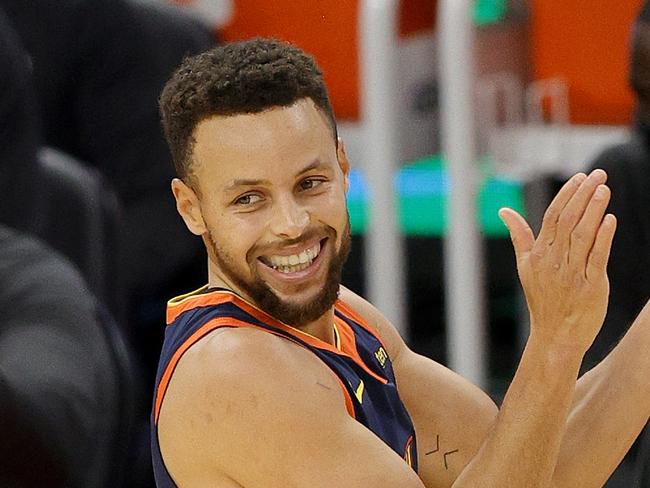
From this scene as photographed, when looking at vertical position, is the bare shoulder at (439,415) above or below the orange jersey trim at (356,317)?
below

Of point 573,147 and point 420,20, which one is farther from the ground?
point 420,20

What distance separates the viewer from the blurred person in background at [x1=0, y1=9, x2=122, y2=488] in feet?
7.52

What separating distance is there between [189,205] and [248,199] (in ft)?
0.28

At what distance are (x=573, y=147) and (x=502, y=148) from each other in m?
0.14

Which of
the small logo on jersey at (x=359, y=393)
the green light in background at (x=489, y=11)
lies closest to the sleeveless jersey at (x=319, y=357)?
the small logo on jersey at (x=359, y=393)

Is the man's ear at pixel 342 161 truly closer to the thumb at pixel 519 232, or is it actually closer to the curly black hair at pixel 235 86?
the curly black hair at pixel 235 86

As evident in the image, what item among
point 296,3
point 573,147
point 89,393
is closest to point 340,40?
point 296,3

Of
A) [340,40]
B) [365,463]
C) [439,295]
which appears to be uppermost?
[340,40]

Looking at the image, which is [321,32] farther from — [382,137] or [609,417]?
[609,417]

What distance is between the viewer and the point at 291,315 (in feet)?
4.68

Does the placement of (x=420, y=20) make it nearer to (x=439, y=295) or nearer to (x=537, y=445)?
(x=439, y=295)

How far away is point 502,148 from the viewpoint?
2770 mm

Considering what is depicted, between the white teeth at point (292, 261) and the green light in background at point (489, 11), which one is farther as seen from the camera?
the green light in background at point (489, 11)

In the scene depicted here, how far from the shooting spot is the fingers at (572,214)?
1315mm
